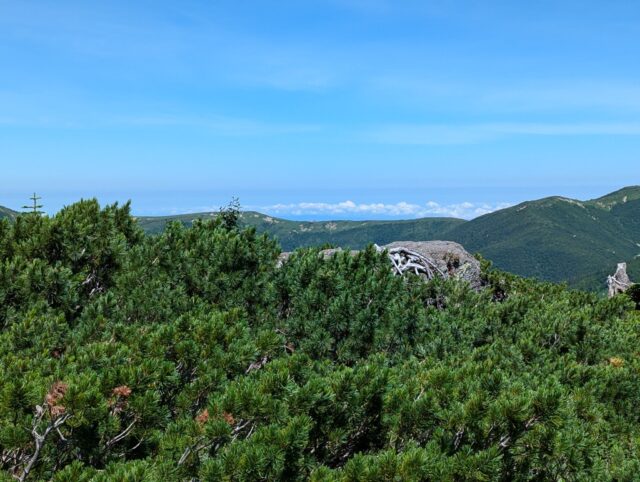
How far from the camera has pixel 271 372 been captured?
513 centimetres

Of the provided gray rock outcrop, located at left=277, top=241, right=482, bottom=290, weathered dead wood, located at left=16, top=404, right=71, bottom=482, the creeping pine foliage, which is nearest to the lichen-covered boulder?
gray rock outcrop, located at left=277, top=241, right=482, bottom=290

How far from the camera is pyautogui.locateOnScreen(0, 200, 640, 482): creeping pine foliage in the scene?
174 inches

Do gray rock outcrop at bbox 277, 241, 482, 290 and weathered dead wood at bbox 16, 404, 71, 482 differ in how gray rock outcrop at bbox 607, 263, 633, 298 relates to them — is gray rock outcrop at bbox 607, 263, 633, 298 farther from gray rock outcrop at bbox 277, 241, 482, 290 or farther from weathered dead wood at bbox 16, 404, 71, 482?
weathered dead wood at bbox 16, 404, 71, 482

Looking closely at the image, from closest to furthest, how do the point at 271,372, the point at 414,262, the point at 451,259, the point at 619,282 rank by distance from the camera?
1. the point at 271,372
2. the point at 414,262
3. the point at 451,259
4. the point at 619,282

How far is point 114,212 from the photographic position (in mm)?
11422

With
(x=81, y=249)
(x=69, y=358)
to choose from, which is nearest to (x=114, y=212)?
(x=81, y=249)

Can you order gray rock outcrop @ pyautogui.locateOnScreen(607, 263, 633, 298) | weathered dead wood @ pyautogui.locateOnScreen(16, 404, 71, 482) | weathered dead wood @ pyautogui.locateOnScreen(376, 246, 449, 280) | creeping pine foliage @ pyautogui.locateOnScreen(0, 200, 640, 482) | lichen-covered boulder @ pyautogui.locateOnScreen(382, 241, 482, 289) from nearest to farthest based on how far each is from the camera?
weathered dead wood @ pyautogui.locateOnScreen(16, 404, 71, 482) < creeping pine foliage @ pyautogui.locateOnScreen(0, 200, 640, 482) < weathered dead wood @ pyautogui.locateOnScreen(376, 246, 449, 280) < lichen-covered boulder @ pyautogui.locateOnScreen(382, 241, 482, 289) < gray rock outcrop @ pyautogui.locateOnScreen(607, 263, 633, 298)

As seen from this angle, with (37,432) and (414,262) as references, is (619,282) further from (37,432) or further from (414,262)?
(37,432)

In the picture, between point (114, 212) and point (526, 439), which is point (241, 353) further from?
point (114, 212)

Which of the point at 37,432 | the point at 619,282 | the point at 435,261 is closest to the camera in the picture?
the point at 37,432

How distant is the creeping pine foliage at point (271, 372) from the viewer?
174 inches

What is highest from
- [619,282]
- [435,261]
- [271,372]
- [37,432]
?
[435,261]

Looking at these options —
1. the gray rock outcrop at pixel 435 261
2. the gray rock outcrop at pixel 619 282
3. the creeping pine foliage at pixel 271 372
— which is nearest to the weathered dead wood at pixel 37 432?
the creeping pine foliage at pixel 271 372

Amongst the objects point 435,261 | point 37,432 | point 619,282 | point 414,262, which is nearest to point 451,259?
point 435,261
